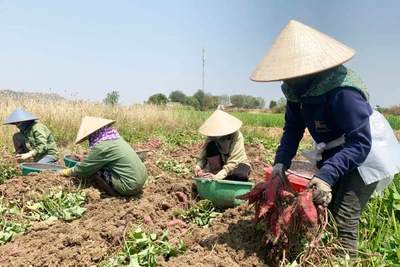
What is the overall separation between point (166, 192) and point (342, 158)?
252 centimetres

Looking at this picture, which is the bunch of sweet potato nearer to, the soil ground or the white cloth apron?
the soil ground

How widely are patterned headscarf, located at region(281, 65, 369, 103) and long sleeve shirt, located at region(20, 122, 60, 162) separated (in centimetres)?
444

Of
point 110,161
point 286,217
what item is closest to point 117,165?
point 110,161

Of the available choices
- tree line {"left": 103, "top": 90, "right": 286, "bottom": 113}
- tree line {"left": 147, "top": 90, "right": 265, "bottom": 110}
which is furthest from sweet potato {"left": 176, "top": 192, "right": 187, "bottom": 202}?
tree line {"left": 147, "top": 90, "right": 265, "bottom": 110}

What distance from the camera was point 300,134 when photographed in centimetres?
266

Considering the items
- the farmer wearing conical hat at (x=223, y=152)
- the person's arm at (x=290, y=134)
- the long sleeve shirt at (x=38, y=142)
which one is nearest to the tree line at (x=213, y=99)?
the long sleeve shirt at (x=38, y=142)

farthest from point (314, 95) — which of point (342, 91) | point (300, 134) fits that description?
point (300, 134)

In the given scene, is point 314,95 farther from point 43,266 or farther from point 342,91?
point 43,266

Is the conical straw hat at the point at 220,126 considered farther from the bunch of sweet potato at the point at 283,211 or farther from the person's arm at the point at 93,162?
the bunch of sweet potato at the point at 283,211

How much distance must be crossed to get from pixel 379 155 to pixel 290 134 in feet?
2.22

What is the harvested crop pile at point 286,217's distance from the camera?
77.7 inches

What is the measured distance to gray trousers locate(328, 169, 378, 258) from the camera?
7.23ft

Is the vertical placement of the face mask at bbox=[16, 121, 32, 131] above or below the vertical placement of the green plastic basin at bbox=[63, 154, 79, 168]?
above

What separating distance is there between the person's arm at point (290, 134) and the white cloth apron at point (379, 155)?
0.31 metres
